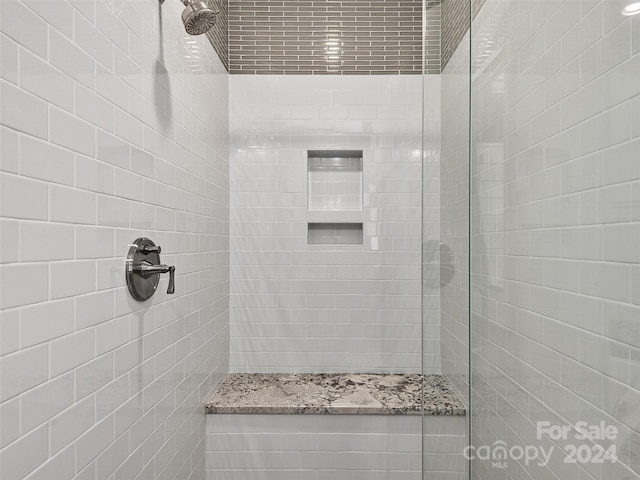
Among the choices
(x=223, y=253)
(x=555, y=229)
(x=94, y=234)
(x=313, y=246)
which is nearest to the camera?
(x=555, y=229)

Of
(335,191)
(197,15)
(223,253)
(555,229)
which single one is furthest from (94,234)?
(335,191)

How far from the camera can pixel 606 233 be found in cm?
73

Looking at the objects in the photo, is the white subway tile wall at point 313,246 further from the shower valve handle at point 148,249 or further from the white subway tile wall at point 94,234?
the shower valve handle at point 148,249

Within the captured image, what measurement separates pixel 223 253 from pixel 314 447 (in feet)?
3.40

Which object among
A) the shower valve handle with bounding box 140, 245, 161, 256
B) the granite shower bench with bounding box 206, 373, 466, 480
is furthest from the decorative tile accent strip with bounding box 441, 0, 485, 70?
the granite shower bench with bounding box 206, 373, 466, 480

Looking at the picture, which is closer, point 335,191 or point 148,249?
point 148,249

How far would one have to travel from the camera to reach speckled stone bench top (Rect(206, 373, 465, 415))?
1.93 meters

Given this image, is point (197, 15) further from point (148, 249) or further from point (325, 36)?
point (325, 36)

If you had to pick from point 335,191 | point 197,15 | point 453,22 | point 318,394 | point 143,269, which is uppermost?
point 197,15

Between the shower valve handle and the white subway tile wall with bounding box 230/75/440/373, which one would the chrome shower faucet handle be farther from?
the white subway tile wall with bounding box 230/75/440/373

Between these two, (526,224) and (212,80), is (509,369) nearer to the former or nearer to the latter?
(526,224)

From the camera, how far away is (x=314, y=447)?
77.5 inches

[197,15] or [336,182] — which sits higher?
[197,15]

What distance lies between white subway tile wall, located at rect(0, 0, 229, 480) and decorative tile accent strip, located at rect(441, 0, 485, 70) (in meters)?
0.87
